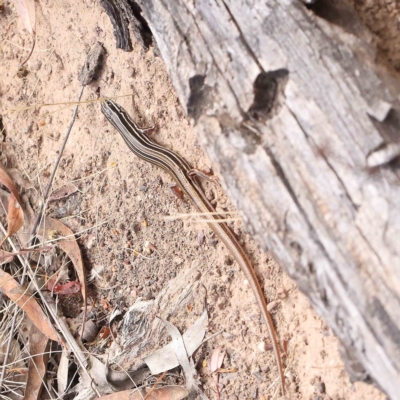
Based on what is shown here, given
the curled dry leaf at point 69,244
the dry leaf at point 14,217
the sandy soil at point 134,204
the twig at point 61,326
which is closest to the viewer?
the sandy soil at point 134,204

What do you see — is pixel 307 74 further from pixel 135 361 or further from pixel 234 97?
pixel 135 361

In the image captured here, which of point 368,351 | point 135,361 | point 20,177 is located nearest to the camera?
point 368,351

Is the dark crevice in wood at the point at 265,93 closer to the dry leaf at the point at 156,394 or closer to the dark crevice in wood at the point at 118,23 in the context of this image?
the dark crevice in wood at the point at 118,23

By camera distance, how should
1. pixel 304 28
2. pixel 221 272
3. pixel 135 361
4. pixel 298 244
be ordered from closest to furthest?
1. pixel 298 244
2. pixel 304 28
3. pixel 221 272
4. pixel 135 361

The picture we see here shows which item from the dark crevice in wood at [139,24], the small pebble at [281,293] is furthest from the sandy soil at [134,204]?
the dark crevice in wood at [139,24]

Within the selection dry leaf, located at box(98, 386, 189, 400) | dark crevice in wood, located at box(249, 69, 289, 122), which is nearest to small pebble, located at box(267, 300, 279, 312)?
dry leaf, located at box(98, 386, 189, 400)

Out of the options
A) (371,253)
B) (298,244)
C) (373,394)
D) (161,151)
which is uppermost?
(161,151)

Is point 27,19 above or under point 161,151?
above

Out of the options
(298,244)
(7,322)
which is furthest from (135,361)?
(298,244)
